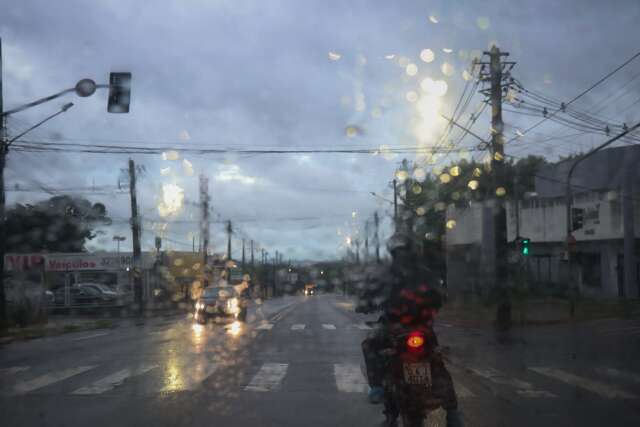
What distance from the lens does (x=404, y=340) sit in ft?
20.7

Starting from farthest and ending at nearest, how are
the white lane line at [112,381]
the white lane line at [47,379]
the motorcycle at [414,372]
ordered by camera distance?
the white lane line at [47,379]
the white lane line at [112,381]
the motorcycle at [414,372]

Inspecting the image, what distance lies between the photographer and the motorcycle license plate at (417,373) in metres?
6.17

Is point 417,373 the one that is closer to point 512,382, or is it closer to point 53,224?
point 512,382

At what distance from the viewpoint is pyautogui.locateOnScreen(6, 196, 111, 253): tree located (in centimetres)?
5953

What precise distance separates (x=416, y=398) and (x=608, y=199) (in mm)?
32729

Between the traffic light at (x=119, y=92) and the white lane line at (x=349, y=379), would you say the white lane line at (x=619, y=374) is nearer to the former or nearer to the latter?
the white lane line at (x=349, y=379)

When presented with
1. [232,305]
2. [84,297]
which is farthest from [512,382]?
[84,297]

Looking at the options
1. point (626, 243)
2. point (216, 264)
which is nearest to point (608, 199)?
point (626, 243)

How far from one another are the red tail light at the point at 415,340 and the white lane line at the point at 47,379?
6.51 m

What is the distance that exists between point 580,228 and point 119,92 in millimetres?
22199

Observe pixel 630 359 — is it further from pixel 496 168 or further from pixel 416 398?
pixel 496 168

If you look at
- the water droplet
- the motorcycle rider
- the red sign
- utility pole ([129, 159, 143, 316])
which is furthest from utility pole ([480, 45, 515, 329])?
the water droplet

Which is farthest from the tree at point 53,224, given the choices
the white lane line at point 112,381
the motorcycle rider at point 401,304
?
the motorcycle rider at point 401,304

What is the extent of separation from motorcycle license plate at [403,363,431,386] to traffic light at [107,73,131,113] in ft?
38.4
